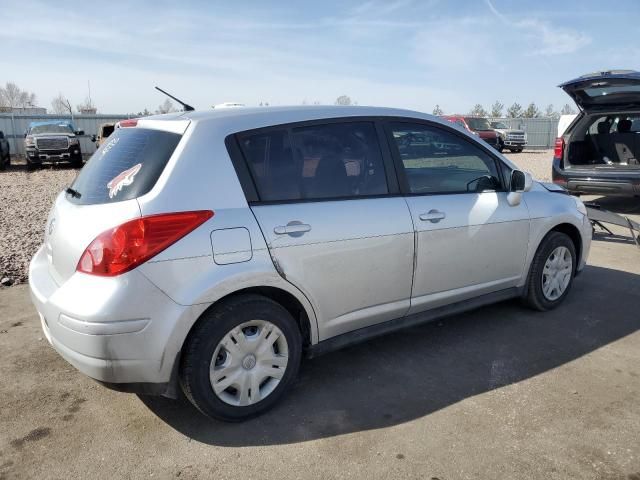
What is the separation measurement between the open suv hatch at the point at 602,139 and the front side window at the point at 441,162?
153 inches

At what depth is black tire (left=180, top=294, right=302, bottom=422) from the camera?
274cm

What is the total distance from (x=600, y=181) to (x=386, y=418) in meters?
6.60

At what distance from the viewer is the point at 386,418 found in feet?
9.95

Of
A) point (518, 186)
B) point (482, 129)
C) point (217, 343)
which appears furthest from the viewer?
point (482, 129)

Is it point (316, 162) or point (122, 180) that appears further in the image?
point (316, 162)

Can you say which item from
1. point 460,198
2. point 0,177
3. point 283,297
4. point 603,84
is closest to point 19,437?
point 283,297

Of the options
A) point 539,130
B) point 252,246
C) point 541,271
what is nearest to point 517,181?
point 541,271

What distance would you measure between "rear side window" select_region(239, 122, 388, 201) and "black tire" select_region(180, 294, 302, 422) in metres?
0.60

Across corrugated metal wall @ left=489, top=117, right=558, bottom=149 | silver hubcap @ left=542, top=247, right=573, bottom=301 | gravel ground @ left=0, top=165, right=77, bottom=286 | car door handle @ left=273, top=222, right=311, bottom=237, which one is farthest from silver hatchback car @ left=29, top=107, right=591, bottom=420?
corrugated metal wall @ left=489, top=117, right=558, bottom=149

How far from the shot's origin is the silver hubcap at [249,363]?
2.85 metres

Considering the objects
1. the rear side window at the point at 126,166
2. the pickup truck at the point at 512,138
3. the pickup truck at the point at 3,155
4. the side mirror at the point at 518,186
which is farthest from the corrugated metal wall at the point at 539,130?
the rear side window at the point at 126,166

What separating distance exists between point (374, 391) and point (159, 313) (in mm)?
1455

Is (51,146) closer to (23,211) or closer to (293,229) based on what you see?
(23,211)

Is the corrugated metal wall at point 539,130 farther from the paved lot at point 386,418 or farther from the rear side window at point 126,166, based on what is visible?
the rear side window at point 126,166
